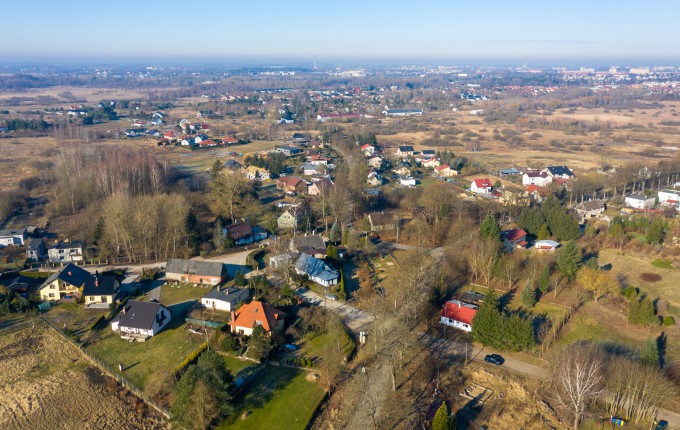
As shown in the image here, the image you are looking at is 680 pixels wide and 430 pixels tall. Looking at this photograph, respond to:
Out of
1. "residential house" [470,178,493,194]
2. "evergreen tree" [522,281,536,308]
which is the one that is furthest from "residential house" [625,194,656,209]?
"evergreen tree" [522,281,536,308]

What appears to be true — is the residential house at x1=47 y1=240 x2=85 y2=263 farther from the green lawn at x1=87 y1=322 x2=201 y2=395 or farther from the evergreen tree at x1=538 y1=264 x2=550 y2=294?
A: the evergreen tree at x1=538 y1=264 x2=550 y2=294

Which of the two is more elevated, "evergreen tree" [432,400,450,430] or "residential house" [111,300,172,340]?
"evergreen tree" [432,400,450,430]

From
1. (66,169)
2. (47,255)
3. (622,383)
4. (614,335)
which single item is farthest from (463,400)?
(66,169)

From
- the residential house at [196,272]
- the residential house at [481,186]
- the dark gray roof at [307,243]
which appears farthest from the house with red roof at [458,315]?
the residential house at [481,186]

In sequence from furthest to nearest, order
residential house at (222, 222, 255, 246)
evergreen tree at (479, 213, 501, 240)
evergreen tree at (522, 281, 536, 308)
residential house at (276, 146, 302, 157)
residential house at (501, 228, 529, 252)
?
1. residential house at (276, 146, 302, 157)
2. residential house at (222, 222, 255, 246)
3. residential house at (501, 228, 529, 252)
4. evergreen tree at (479, 213, 501, 240)
5. evergreen tree at (522, 281, 536, 308)

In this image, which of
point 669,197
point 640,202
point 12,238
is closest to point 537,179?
point 640,202

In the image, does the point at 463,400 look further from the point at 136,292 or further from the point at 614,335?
the point at 136,292
